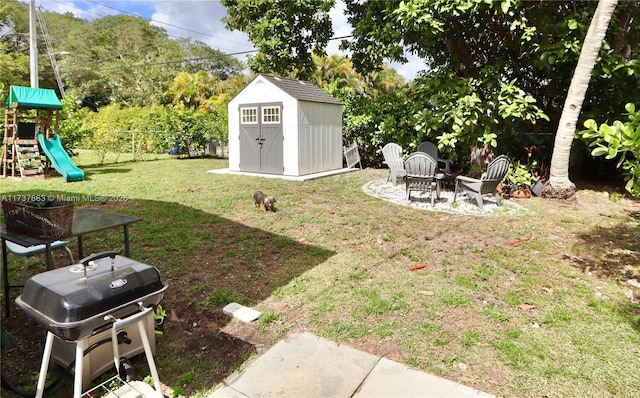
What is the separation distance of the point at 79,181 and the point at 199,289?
304 inches

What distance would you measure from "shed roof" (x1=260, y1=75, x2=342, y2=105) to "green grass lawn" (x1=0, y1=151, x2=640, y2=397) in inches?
177

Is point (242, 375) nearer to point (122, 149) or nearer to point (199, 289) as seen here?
point (199, 289)

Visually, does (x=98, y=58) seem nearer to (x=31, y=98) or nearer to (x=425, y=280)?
(x=31, y=98)

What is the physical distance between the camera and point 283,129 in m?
10.8

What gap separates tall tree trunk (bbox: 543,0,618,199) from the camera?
22.8 ft

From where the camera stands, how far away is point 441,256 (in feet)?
15.2

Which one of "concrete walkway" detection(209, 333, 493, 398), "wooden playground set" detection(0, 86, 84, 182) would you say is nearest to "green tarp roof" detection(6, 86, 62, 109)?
"wooden playground set" detection(0, 86, 84, 182)

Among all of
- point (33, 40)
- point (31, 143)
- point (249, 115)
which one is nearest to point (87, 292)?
point (249, 115)

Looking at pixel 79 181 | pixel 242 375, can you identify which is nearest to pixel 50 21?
pixel 79 181

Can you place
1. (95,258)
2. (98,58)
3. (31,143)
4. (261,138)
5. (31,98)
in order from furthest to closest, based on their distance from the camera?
(98,58) < (261,138) < (31,143) < (31,98) < (95,258)

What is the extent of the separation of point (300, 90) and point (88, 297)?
34.1 ft

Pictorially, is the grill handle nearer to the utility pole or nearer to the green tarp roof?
the green tarp roof

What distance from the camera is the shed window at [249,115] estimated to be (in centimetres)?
1144

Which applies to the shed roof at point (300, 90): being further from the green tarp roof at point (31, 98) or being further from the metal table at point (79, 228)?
the metal table at point (79, 228)
